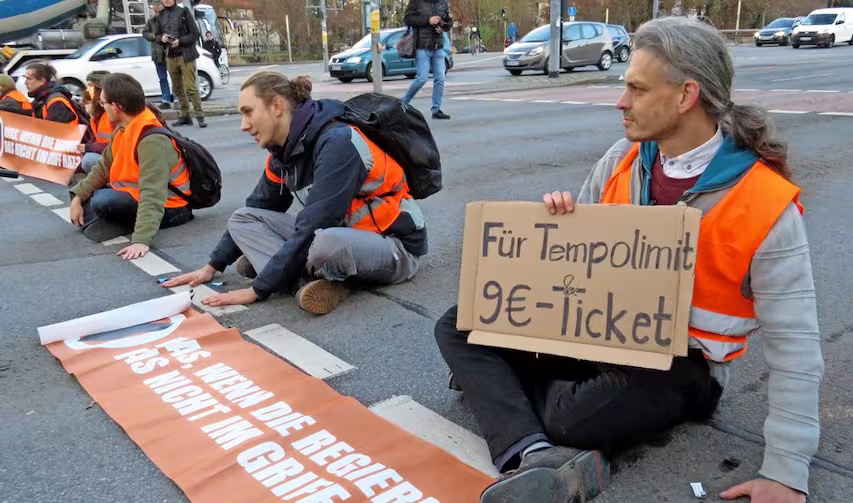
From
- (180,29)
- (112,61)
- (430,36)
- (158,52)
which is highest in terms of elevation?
(180,29)

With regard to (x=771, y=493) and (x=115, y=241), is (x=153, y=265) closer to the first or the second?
(x=115, y=241)

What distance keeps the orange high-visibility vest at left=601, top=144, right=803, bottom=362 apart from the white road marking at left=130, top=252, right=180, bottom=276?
10.7ft

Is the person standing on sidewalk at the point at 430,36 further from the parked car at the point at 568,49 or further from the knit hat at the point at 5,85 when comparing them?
the parked car at the point at 568,49

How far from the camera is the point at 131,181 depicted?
503 cm

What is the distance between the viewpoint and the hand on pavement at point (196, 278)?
13.1ft

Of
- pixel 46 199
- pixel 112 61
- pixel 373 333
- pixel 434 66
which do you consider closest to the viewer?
pixel 373 333

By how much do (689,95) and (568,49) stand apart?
67.3 feet

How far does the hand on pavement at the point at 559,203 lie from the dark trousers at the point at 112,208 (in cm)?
360

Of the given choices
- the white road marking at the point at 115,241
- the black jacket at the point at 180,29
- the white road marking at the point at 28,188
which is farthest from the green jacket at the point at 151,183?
the black jacket at the point at 180,29

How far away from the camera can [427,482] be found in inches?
86.7

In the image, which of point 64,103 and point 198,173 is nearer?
point 198,173

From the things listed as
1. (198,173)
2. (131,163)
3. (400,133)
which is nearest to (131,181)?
(131,163)

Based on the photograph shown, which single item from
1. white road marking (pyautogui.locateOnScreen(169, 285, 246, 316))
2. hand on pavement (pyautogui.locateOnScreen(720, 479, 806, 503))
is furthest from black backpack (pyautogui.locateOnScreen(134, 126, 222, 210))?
hand on pavement (pyautogui.locateOnScreen(720, 479, 806, 503))

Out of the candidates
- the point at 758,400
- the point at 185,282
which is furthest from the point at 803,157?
the point at 185,282
